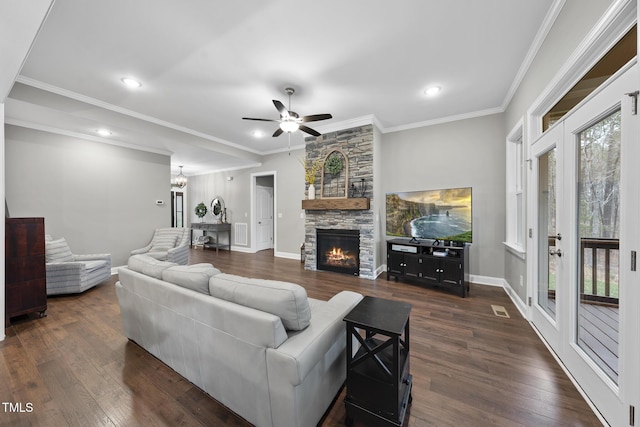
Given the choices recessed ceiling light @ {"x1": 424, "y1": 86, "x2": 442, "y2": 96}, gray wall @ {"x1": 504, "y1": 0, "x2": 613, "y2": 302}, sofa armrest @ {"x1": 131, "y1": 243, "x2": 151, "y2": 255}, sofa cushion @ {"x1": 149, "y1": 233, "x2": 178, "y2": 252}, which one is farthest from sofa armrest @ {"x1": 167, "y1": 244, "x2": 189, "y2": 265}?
gray wall @ {"x1": 504, "y1": 0, "x2": 613, "y2": 302}

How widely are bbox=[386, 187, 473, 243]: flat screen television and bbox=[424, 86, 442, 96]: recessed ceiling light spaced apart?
138 cm

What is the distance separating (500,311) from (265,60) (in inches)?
157

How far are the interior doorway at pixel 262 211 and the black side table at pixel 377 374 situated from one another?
5758 millimetres

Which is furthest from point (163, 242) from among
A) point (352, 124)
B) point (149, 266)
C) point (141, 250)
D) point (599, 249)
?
point (599, 249)

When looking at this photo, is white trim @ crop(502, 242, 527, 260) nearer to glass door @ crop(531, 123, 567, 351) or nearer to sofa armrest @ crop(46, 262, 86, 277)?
glass door @ crop(531, 123, 567, 351)

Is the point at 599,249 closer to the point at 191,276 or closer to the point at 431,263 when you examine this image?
the point at 431,263

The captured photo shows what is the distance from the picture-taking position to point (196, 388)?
167 centimetres

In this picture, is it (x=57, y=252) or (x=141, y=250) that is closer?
(x=57, y=252)

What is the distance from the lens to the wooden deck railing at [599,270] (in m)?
1.42

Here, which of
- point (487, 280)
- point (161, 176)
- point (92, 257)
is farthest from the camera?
point (161, 176)

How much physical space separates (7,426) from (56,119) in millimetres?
3907

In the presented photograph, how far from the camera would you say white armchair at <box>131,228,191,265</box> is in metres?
4.70

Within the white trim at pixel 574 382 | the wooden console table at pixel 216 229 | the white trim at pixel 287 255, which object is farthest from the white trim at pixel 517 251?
the wooden console table at pixel 216 229

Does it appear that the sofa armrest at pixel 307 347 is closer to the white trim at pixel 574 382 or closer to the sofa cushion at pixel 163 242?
the white trim at pixel 574 382
